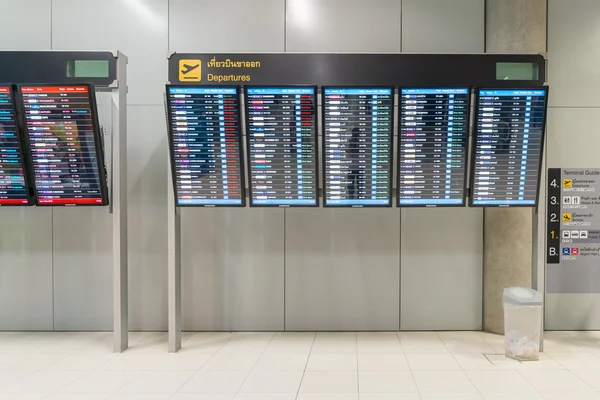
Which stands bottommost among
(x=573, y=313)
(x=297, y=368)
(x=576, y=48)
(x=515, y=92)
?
(x=297, y=368)

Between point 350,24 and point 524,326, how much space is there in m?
3.53

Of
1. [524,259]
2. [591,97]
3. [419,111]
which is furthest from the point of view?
[591,97]

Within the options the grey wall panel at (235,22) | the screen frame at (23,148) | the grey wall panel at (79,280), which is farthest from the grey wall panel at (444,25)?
the grey wall panel at (79,280)

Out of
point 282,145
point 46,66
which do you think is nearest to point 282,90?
point 282,145

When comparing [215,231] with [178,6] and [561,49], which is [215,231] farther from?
[561,49]

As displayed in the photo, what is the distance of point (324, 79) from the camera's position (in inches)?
146

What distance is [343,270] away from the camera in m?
4.44

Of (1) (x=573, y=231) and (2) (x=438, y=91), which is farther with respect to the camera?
(1) (x=573, y=231)

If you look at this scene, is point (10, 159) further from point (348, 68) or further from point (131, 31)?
point (348, 68)

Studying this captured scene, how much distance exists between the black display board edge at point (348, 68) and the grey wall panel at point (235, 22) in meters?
0.86

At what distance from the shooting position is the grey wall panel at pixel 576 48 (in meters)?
4.42

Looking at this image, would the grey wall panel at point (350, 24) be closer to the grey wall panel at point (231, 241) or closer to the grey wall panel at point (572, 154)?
the grey wall panel at point (231, 241)

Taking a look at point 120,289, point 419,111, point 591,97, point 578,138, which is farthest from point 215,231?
point 591,97

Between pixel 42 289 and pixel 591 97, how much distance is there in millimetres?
6558
